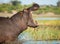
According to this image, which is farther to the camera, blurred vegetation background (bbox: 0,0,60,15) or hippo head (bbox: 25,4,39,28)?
blurred vegetation background (bbox: 0,0,60,15)

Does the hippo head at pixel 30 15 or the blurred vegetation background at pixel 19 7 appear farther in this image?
the blurred vegetation background at pixel 19 7

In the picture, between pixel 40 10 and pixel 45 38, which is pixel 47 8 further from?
pixel 45 38

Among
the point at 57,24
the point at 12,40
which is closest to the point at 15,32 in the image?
the point at 12,40

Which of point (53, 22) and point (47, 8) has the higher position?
point (47, 8)

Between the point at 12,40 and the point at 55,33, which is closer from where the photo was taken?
the point at 12,40

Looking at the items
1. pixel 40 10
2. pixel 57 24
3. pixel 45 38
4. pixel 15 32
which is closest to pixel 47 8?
pixel 40 10

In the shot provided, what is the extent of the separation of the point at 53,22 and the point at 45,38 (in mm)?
180

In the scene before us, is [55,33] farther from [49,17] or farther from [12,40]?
[12,40]

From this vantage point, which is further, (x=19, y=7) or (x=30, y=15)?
(x=19, y=7)

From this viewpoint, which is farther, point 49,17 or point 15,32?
point 49,17

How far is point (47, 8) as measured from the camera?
1.86 meters

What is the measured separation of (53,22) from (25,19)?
0.35 m

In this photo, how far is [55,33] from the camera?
5.93 ft

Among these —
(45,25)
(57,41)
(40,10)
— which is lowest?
(57,41)
